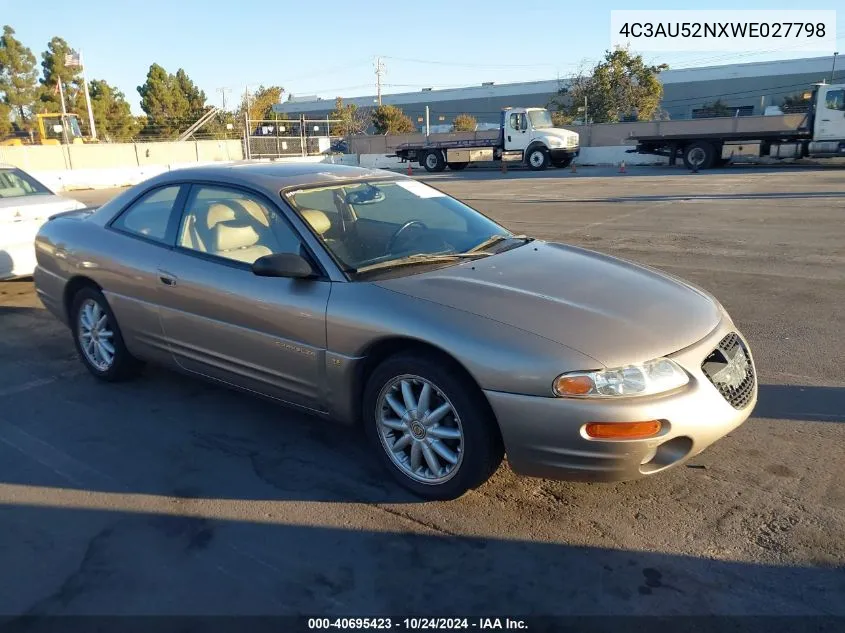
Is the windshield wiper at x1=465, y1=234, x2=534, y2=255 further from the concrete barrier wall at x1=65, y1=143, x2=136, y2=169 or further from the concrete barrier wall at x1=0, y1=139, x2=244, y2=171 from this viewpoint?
the concrete barrier wall at x1=65, y1=143, x2=136, y2=169

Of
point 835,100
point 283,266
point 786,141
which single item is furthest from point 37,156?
point 283,266

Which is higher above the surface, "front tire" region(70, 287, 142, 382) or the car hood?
the car hood

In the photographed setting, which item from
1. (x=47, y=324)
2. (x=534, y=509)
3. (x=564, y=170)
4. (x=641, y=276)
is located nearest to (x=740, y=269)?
(x=641, y=276)

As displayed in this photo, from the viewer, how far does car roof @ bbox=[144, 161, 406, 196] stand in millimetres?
4137

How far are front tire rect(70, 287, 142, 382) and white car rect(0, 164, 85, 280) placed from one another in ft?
8.41

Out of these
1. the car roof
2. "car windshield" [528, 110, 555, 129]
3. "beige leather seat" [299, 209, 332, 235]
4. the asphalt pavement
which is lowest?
the asphalt pavement

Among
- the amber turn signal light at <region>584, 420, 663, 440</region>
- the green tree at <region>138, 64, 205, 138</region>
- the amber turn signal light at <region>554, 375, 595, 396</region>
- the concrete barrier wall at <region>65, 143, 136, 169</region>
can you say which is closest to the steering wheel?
the amber turn signal light at <region>554, 375, 595, 396</region>

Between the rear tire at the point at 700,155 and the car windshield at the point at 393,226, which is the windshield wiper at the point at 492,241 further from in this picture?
the rear tire at the point at 700,155

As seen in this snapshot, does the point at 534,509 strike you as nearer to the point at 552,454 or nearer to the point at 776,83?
the point at 552,454

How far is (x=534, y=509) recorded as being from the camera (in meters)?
3.26

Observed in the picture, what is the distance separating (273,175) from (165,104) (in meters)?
61.7

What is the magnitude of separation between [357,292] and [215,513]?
1259 mm

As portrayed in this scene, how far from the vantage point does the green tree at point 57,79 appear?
188ft

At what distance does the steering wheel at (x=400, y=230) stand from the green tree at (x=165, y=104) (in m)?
57.2
